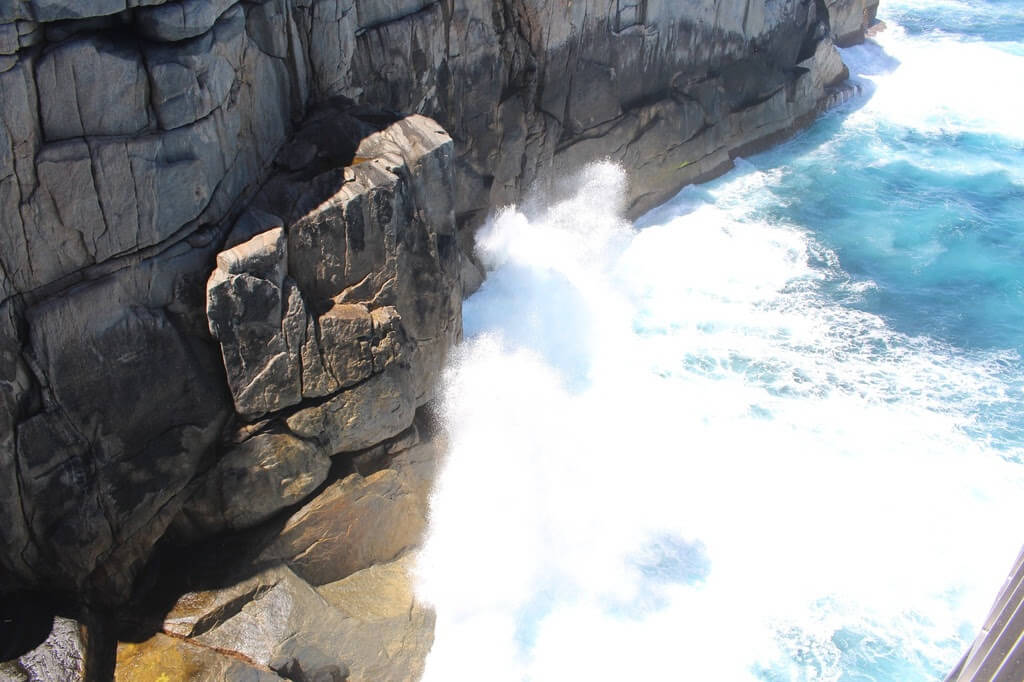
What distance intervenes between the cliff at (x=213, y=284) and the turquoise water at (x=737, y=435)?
2531 millimetres

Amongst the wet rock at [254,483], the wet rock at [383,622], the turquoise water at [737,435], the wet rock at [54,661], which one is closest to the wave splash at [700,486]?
the turquoise water at [737,435]

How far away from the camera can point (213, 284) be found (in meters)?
13.2

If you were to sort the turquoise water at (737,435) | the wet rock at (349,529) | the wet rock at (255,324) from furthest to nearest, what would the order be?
the turquoise water at (737,435) < the wet rock at (349,529) < the wet rock at (255,324)

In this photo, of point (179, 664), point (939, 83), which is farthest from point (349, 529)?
point (939, 83)

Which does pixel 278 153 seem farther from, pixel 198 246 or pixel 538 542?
pixel 538 542

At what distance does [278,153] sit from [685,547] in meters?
10.5

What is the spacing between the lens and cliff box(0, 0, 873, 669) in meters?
12.2

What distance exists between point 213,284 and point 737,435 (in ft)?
37.7

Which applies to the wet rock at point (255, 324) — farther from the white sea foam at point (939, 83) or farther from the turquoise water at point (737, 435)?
the white sea foam at point (939, 83)

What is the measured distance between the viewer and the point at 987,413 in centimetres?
1958

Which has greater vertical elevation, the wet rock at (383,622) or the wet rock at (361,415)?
the wet rock at (361,415)

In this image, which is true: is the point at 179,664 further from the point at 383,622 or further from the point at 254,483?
the point at 383,622

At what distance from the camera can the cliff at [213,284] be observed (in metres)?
12.2

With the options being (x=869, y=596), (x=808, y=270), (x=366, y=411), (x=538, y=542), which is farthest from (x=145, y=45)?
(x=808, y=270)
